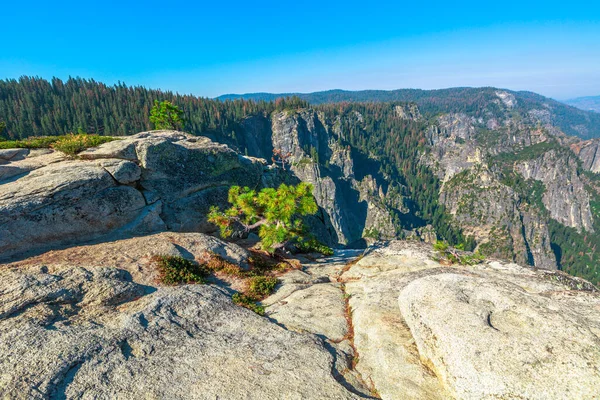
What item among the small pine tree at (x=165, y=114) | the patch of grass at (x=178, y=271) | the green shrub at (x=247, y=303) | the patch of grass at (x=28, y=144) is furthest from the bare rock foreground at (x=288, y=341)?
the small pine tree at (x=165, y=114)

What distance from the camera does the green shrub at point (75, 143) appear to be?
2608 cm

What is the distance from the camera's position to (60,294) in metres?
12.6

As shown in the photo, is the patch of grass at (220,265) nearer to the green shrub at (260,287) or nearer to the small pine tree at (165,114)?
the green shrub at (260,287)

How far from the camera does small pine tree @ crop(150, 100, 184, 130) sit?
58531 mm

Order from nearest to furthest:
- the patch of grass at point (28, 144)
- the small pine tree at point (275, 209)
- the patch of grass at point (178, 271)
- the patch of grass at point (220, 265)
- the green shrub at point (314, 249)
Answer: the patch of grass at point (178, 271) < the patch of grass at point (220, 265) < the small pine tree at point (275, 209) < the patch of grass at point (28, 144) < the green shrub at point (314, 249)

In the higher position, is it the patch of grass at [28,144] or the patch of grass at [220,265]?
the patch of grass at [28,144]

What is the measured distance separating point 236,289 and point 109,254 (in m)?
9.02

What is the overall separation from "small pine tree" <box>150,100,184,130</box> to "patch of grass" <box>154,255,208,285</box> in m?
48.9

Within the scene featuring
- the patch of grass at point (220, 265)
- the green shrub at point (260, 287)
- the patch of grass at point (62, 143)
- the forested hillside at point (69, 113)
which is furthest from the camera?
the forested hillside at point (69, 113)

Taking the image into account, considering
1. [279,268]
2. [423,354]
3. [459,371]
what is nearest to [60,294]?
[279,268]

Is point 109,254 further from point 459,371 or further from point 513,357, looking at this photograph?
point 513,357

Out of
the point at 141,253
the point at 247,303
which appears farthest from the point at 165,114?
the point at 247,303

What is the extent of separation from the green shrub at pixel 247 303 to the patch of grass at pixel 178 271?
316 centimetres

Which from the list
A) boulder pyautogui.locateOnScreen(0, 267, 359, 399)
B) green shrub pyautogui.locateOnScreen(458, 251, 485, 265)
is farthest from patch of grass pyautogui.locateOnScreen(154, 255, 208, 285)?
green shrub pyautogui.locateOnScreen(458, 251, 485, 265)
